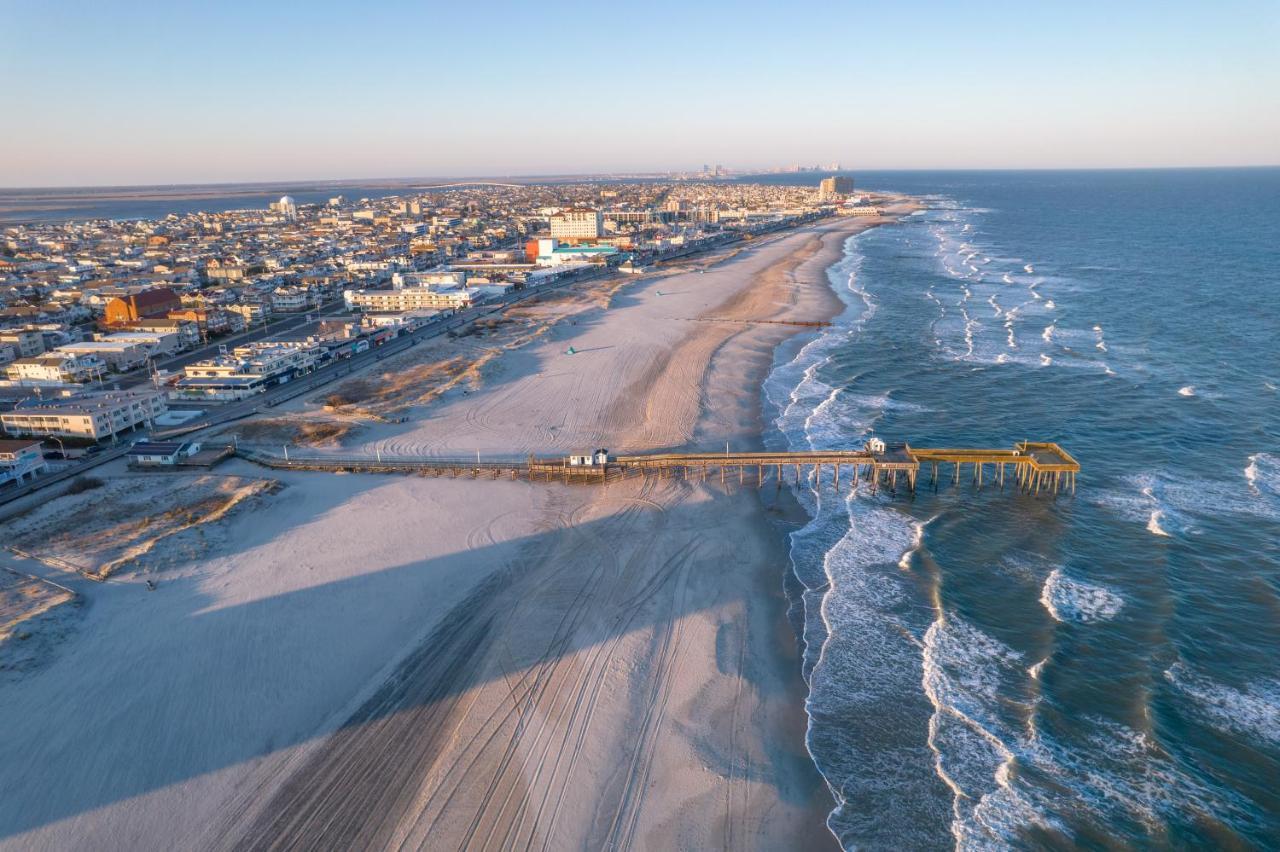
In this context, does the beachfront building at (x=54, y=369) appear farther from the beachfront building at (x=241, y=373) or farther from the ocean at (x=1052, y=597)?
the ocean at (x=1052, y=597)

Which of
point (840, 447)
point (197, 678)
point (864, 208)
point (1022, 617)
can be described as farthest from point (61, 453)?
point (864, 208)

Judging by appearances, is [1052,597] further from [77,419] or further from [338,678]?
[77,419]

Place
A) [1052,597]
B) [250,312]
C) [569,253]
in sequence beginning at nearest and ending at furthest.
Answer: [1052,597] < [250,312] < [569,253]

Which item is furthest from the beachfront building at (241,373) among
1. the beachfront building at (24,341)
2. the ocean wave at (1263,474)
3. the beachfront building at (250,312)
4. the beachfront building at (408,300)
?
the ocean wave at (1263,474)

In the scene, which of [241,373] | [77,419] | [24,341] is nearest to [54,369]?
[24,341]

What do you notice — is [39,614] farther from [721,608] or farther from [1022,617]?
[1022,617]
